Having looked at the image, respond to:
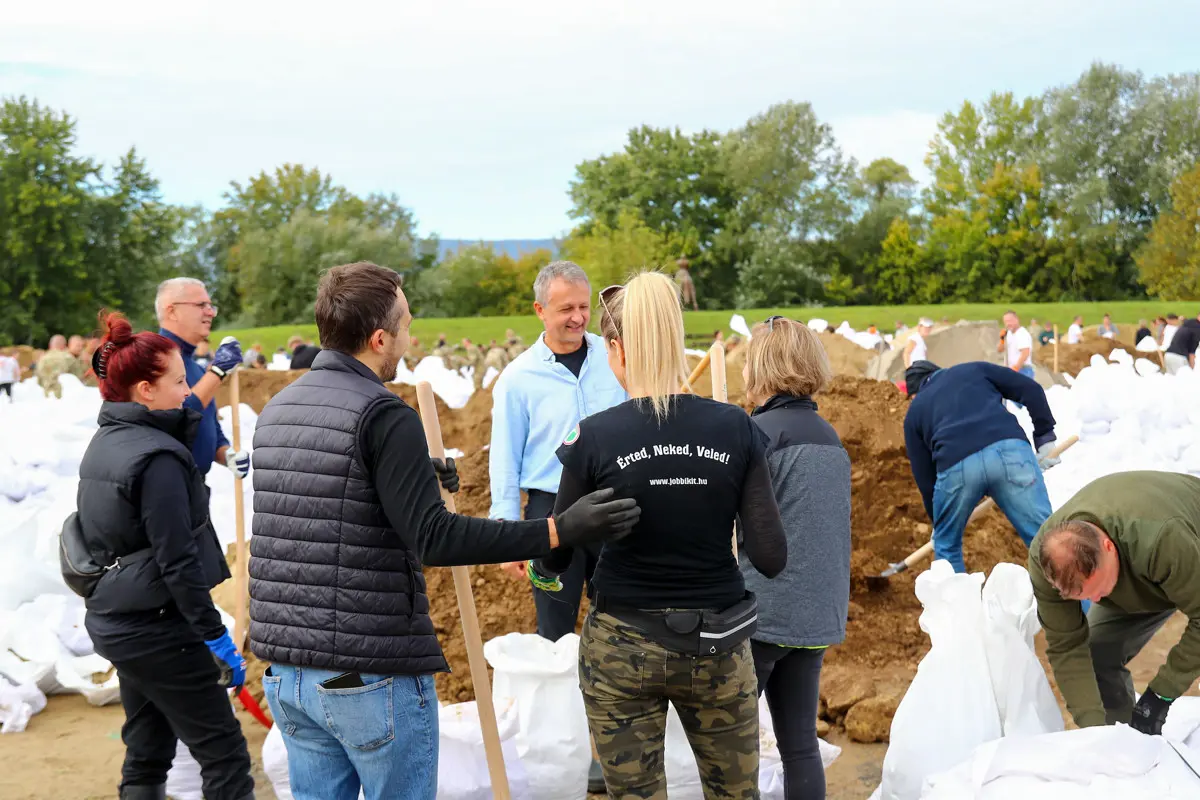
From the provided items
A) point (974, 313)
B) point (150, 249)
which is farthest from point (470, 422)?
point (150, 249)

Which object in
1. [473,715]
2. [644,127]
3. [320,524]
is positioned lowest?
[473,715]

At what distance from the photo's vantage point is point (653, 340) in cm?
214

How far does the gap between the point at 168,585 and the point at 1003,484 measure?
327 cm

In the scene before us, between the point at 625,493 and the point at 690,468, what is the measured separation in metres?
0.14

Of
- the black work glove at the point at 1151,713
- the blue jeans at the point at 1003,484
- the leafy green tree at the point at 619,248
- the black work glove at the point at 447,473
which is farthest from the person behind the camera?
the leafy green tree at the point at 619,248

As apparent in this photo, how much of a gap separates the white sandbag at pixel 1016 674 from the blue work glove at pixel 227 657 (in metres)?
2.22

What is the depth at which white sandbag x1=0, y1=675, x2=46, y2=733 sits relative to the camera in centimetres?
442

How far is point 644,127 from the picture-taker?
166ft

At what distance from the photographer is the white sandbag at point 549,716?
3.26 meters

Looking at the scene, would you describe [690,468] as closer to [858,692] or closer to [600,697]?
[600,697]

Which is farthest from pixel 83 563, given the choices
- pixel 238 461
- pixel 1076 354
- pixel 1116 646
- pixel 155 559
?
pixel 1076 354

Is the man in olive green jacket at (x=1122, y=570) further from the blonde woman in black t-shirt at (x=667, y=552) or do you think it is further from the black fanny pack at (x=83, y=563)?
the black fanny pack at (x=83, y=563)

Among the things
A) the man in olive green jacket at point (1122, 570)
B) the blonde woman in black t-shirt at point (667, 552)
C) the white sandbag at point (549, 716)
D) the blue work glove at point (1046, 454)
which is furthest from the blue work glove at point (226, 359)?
the blue work glove at point (1046, 454)

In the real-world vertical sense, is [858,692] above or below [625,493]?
below
